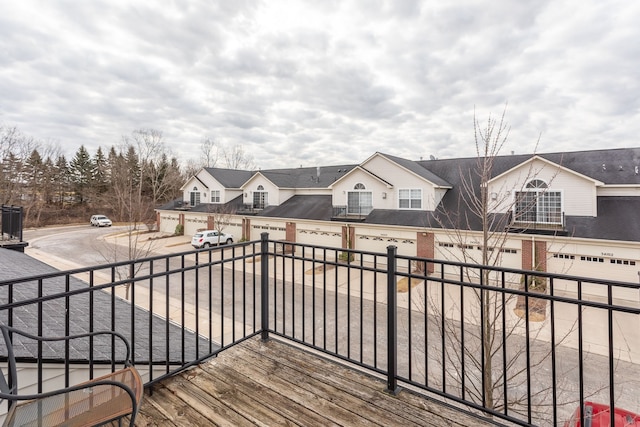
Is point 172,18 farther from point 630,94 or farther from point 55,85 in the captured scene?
point 630,94

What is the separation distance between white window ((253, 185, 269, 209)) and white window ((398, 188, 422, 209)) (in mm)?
11053

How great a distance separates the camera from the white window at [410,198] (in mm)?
16688

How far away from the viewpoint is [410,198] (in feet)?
55.8

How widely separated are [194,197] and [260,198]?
8779 mm

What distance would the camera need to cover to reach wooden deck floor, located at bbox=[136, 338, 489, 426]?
2170 millimetres

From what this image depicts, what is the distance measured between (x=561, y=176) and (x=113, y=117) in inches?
1416

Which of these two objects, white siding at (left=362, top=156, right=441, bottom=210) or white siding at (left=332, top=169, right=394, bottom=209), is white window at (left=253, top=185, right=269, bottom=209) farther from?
white siding at (left=362, top=156, right=441, bottom=210)

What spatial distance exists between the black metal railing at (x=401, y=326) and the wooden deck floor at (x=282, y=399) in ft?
0.48

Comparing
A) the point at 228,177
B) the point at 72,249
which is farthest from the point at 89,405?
the point at 228,177

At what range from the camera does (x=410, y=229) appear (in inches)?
599

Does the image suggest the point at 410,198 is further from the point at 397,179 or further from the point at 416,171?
the point at 416,171

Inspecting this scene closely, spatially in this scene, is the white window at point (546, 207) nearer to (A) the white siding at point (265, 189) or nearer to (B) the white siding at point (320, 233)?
(B) the white siding at point (320, 233)

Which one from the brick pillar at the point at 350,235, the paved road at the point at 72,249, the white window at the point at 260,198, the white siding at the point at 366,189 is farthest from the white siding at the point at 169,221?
the brick pillar at the point at 350,235

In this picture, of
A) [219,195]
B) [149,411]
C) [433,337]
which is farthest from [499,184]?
[219,195]
